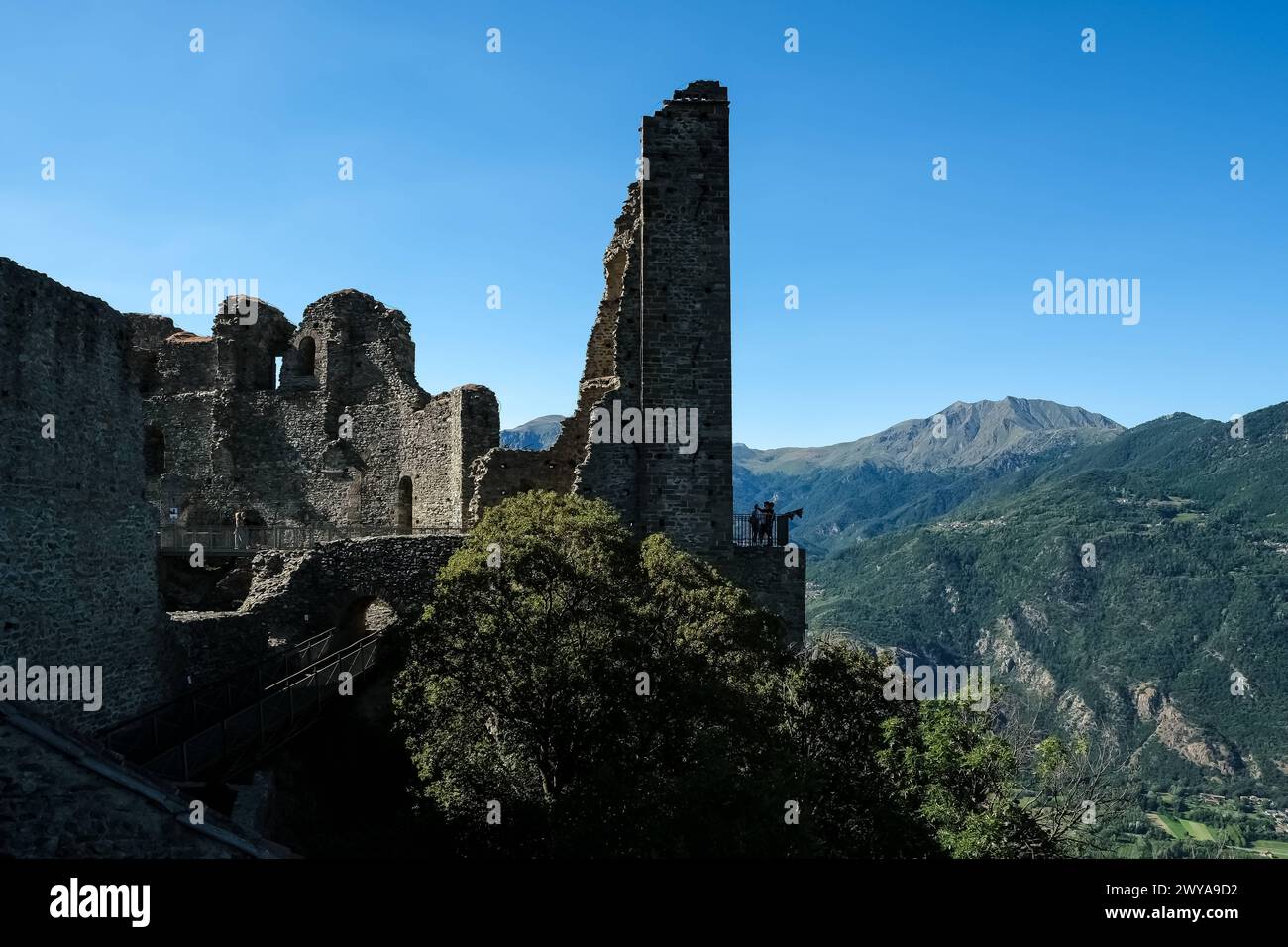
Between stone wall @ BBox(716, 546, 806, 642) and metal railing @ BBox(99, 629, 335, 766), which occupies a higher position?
stone wall @ BBox(716, 546, 806, 642)

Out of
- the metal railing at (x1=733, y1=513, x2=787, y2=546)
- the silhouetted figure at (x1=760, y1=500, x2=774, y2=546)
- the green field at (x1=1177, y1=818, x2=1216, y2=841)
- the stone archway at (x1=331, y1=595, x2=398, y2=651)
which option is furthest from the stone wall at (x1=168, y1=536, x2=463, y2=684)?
the green field at (x1=1177, y1=818, x2=1216, y2=841)

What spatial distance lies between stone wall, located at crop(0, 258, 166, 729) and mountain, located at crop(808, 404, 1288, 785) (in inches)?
4811

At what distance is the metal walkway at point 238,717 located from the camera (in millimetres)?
19438

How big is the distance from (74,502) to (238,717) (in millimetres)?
5499

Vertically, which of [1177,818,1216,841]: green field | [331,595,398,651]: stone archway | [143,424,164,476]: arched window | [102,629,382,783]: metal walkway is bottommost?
[1177,818,1216,841]: green field

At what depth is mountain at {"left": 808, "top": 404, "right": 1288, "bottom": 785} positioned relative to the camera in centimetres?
13338

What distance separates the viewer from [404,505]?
38094 mm

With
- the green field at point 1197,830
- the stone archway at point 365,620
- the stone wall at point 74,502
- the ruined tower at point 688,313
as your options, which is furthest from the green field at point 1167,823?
the stone wall at point 74,502

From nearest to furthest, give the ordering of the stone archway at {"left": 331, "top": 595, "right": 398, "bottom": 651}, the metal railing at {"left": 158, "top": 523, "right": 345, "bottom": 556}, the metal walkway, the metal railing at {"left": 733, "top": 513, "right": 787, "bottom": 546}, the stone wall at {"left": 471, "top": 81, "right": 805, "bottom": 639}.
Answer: the metal walkway → the stone wall at {"left": 471, "top": 81, "right": 805, "bottom": 639} → the metal railing at {"left": 733, "top": 513, "right": 787, "bottom": 546} → the stone archway at {"left": 331, "top": 595, "right": 398, "bottom": 651} → the metal railing at {"left": 158, "top": 523, "right": 345, "bottom": 556}

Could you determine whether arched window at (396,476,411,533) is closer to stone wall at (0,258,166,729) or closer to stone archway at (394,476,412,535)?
stone archway at (394,476,412,535)

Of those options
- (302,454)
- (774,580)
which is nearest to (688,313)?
(774,580)

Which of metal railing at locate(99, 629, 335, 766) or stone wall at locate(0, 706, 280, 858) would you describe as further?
metal railing at locate(99, 629, 335, 766)

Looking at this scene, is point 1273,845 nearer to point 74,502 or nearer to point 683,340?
point 683,340

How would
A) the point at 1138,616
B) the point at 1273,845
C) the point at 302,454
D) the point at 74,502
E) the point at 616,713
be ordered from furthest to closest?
the point at 1138,616 < the point at 1273,845 < the point at 302,454 < the point at 616,713 < the point at 74,502
